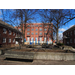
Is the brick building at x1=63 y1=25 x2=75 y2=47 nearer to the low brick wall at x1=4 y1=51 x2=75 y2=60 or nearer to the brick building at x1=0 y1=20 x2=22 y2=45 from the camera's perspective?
the low brick wall at x1=4 y1=51 x2=75 y2=60

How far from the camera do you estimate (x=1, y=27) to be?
19.8m

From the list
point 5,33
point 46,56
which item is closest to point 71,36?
point 46,56

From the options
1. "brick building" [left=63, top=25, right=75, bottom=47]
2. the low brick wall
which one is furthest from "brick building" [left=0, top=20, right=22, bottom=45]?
"brick building" [left=63, top=25, right=75, bottom=47]

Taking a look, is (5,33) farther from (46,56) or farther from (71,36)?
(71,36)

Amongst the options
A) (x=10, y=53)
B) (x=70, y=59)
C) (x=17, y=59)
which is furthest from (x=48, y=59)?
(x=10, y=53)

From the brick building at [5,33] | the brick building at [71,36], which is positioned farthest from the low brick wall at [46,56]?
the brick building at [71,36]

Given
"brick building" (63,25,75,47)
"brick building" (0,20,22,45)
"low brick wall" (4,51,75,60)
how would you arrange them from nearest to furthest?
"low brick wall" (4,51,75,60), "brick building" (0,20,22,45), "brick building" (63,25,75,47)

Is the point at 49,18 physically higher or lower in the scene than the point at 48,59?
higher

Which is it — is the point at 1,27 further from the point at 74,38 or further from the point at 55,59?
the point at 74,38

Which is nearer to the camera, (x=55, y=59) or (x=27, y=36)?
(x=55, y=59)

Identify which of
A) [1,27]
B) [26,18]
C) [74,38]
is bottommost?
[74,38]

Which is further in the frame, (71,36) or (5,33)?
(71,36)

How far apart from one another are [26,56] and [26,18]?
43.6 ft

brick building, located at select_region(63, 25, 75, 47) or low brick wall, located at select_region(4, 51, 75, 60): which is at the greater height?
brick building, located at select_region(63, 25, 75, 47)
